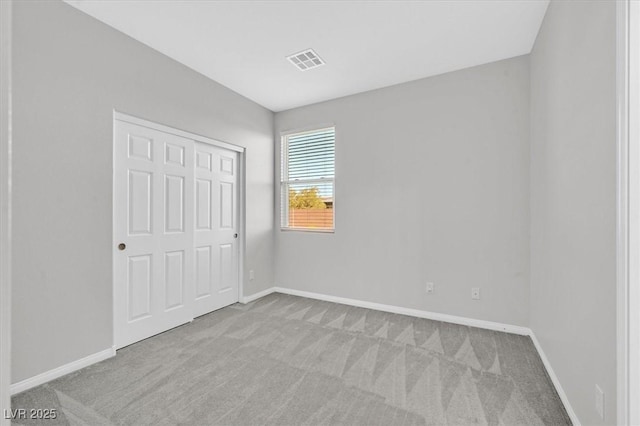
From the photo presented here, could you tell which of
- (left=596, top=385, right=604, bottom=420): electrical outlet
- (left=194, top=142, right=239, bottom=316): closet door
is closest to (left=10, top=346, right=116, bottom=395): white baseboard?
(left=194, top=142, right=239, bottom=316): closet door

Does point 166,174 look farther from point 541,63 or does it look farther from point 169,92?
point 541,63

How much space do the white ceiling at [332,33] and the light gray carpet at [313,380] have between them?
2.85 m

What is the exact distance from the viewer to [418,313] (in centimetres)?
350

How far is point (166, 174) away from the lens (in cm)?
310

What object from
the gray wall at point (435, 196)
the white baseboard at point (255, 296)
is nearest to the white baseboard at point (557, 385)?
the gray wall at point (435, 196)

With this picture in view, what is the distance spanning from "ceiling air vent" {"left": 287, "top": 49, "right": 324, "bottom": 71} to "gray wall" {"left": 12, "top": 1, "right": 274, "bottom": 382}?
53.9 inches

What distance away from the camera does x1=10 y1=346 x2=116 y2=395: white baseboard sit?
2023mm

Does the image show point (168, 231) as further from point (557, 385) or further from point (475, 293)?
point (557, 385)

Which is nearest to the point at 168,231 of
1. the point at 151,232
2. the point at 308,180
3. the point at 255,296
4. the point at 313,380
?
the point at 151,232

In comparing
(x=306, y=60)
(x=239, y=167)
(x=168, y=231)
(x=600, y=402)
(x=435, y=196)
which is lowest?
(x=600, y=402)

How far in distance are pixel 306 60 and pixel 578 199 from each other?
265cm

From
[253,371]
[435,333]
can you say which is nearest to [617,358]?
[435,333]

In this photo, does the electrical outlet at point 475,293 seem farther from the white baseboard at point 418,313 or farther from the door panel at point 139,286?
the door panel at point 139,286

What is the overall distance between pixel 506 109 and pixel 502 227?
1.23 m
